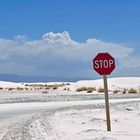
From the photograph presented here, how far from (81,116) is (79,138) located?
782 centimetres

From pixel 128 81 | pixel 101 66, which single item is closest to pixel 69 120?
pixel 101 66

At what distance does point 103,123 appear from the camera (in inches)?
773

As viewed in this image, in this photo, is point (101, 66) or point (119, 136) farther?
point (101, 66)

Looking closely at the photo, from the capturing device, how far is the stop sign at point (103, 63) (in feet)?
53.0

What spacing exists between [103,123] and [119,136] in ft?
15.7

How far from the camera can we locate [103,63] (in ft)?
53.3

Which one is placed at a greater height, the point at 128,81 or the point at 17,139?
the point at 128,81

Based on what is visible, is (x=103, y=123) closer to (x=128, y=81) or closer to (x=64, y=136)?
(x=64, y=136)

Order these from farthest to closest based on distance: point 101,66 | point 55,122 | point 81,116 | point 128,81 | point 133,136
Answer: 1. point 128,81
2. point 81,116
3. point 55,122
4. point 101,66
5. point 133,136

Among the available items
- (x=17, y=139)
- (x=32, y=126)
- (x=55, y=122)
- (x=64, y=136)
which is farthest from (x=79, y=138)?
(x=55, y=122)

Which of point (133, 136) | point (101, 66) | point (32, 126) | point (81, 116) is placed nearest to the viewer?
point (133, 136)

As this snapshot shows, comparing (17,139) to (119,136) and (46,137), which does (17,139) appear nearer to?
(46,137)

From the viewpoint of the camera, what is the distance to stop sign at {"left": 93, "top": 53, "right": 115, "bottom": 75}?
16.2 m

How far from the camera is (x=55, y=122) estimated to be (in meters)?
20.3
